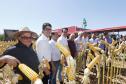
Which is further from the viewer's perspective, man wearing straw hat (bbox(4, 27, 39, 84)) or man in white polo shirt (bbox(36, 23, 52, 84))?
man in white polo shirt (bbox(36, 23, 52, 84))

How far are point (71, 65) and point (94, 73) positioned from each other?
10.3 meters

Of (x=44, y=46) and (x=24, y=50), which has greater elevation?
(x=24, y=50)

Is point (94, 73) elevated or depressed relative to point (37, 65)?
depressed

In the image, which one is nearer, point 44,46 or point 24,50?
point 24,50

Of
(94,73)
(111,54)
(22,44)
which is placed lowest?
(94,73)

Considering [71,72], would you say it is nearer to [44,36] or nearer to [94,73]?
[44,36]

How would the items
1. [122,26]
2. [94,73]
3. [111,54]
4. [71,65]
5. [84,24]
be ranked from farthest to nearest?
[84,24] < [122,26] < [94,73] < [111,54] < [71,65]

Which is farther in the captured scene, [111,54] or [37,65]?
[111,54]

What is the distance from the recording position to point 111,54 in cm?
745

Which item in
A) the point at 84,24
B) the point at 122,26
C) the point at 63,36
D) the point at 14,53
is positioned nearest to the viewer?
the point at 14,53

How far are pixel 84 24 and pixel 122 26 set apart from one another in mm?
22088

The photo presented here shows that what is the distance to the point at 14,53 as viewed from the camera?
4.59 metres

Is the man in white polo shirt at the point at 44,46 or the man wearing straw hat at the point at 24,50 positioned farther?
the man in white polo shirt at the point at 44,46

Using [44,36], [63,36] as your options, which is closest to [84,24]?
[63,36]
